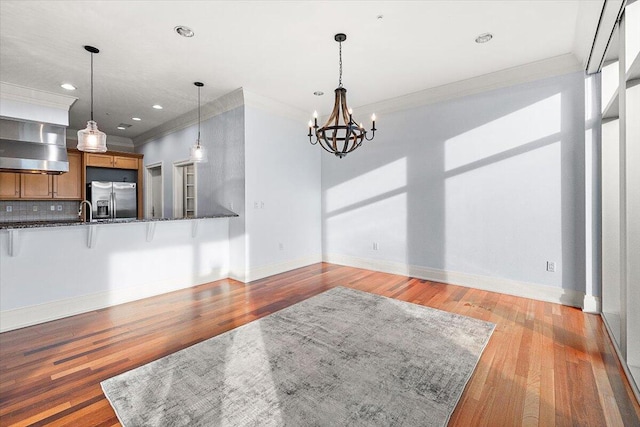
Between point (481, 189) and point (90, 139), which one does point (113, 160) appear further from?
point (481, 189)

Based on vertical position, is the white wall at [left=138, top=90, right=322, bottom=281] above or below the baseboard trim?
above

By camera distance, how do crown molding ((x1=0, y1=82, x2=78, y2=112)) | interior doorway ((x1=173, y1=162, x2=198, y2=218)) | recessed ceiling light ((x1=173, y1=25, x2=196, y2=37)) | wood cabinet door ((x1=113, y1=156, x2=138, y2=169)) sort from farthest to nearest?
wood cabinet door ((x1=113, y1=156, x2=138, y2=169)) < interior doorway ((x1=173, y1=162, x2=198, y2=218)) < crown molding ((x1=0, y1=82, x2=78, y2=112)) < recessed ceiling light ((x1=173, y1=25, x2=196, y2=37))

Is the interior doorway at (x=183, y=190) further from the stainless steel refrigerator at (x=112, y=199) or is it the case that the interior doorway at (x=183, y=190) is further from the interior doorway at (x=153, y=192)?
the stainless steel refrigerator at (x=112, y=199)

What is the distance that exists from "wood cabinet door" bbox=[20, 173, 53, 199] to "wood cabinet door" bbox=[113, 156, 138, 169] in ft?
3.91

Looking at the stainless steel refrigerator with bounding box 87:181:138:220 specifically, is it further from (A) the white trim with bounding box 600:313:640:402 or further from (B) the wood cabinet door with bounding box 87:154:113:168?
(A) the white trim with bounding box 600:313:640:402

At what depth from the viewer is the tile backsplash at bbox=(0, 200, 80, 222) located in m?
5.49

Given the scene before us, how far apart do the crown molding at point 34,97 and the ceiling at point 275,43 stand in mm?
187

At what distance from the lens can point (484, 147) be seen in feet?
12.9

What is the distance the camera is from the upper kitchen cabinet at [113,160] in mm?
6302

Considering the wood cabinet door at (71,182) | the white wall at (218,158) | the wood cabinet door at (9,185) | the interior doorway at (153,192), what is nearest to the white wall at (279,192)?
the white wall at (218,158)

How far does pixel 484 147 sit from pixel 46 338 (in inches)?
210

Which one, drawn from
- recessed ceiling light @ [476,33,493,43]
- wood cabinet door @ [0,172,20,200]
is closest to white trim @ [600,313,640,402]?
recessed ceiling light @ [476,33,493,43]

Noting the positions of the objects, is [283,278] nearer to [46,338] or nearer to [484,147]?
[46,338]

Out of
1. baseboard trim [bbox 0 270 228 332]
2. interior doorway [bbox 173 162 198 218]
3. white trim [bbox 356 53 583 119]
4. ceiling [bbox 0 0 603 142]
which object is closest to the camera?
ceiling [bbox 0 0 603 142]
